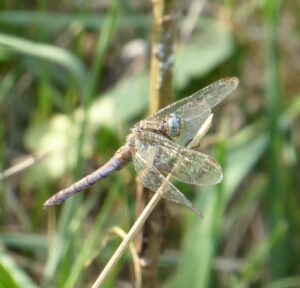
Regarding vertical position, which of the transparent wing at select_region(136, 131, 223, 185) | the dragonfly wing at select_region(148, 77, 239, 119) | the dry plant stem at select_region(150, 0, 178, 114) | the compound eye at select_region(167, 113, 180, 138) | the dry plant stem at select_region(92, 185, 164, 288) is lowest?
the dry plant stem at select_region(92, 185, 164, 288)

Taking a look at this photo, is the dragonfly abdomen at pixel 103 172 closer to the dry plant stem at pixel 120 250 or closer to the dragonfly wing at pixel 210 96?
the dragonfly wing at pixel 210 96

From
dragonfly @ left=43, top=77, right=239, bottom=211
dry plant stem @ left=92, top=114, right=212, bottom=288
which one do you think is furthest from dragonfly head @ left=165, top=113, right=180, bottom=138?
dry plant stem @ left=92, top=114, right=212, bottom=288

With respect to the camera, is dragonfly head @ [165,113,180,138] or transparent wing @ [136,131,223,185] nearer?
transparent wing @ [136,131,223,185]

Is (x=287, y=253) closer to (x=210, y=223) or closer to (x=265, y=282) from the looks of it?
(x=265, y=282)

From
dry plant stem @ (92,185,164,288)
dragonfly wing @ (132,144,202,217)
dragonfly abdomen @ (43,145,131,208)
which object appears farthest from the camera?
dragonfly abdomen @ (43,145,131,208)

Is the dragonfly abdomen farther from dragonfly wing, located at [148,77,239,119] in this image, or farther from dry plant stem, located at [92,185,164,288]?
dry plant stem, located at [92,185,164,288]

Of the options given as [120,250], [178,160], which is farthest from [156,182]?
[120,250]

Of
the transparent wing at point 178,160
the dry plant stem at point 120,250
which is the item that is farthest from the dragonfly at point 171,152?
the dry plant stem at point 120,250

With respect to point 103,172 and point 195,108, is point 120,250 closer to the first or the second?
point 103,172
